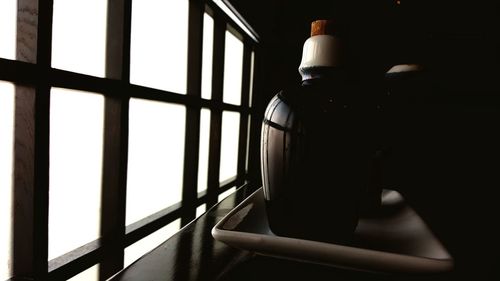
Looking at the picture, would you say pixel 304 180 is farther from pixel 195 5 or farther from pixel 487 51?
pixel 487 51

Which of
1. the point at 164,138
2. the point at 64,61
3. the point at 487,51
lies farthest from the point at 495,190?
the point at 64,61

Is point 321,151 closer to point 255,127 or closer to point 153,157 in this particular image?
point 153,157

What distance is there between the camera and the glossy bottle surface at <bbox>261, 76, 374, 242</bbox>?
1.38ft

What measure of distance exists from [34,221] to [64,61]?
15.0 inches

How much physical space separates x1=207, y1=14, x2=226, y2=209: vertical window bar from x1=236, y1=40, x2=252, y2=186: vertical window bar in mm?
614

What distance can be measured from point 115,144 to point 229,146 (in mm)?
1424

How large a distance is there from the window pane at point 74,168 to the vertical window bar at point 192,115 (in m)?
0.57

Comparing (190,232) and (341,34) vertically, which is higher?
(341,34)

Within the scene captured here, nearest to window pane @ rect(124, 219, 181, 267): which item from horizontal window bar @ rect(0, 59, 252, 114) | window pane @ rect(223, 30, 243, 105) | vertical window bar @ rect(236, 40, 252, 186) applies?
horizontal window bar @ rect(0, 59, 252, 114)

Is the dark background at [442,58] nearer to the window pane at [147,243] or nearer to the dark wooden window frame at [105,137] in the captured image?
the dark wooden window frame at [105,137]

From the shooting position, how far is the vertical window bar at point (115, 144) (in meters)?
0.95

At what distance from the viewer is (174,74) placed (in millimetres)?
1484

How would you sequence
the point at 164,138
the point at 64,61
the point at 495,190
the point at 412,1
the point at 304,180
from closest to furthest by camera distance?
the point at 304,180, the point at 64,61, the point at 164,138, the point at 495,190, the point at 412,1

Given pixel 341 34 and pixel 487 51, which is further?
pixel 487 51
